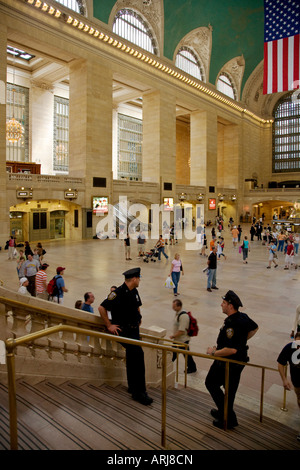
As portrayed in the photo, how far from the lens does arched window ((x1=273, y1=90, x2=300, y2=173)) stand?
143 ft

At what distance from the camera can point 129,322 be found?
11.0 feet

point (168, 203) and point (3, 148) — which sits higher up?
point (3, 148)

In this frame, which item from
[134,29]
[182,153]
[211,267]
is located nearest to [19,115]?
[134,29]

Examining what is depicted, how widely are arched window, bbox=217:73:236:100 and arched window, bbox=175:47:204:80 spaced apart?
171 inches

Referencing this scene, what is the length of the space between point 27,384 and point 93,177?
20637 millimetres

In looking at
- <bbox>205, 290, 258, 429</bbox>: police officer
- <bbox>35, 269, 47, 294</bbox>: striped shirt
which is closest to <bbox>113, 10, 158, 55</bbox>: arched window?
<bbox>35, 269, 47, 294</bbox>: striped shirt

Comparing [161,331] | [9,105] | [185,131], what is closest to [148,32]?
[9,105]

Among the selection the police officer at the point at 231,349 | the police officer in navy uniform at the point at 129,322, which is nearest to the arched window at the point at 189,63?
the police officer in navy uniform at the point at 129,322

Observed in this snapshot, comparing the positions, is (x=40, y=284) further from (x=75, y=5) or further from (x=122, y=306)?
(x=75, y=5)

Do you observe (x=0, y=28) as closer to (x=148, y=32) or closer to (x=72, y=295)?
(x=148, y=32)

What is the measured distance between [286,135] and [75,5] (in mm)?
33649

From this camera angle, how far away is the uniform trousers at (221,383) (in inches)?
126

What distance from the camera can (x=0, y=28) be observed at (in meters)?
17.0

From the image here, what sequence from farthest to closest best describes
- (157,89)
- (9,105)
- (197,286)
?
(157,89)
(9,105)
(197,286)
